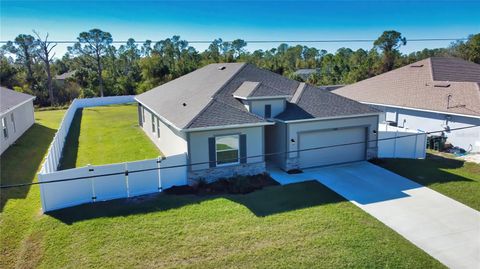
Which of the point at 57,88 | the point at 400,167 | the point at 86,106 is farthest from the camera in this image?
the point at 57,88

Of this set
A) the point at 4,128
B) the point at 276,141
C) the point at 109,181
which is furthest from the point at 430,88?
the point at 4,128

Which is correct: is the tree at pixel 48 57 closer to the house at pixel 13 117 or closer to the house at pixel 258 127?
the house at pixel 13 117

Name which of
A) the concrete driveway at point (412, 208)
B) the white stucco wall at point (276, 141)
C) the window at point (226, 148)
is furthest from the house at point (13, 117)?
the concrete driveway at point (412, 208)

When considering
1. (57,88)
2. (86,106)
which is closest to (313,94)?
(86,106)

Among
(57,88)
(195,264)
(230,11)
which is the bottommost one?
(195,264)

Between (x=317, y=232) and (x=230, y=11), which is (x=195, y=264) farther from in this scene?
(x=230, y=11)

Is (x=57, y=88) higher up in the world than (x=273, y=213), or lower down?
higher up

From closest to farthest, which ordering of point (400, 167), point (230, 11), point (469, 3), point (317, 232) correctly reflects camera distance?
point (317, 232) < point (400, 167) < point (230, 11) < point (469, 3)

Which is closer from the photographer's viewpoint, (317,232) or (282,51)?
(317,232)
